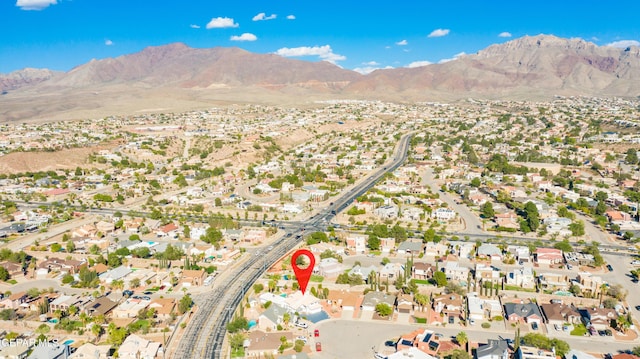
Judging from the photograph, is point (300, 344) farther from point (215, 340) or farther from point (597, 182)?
point (597, 182)

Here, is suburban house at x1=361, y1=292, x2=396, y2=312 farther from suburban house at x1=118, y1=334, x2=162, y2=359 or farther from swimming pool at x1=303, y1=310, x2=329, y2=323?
suburban house at x1=118, y1=334, x2=162, y2=359

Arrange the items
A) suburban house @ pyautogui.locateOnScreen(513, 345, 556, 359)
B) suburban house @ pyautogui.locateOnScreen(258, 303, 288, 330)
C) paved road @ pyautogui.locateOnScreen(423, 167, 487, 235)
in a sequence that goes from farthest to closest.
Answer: paved road @ pyautogui.locateOnScreen(423, 167, 487, 235), suburban house @ pyautogui.locateOnScreen(258, 303, 288, 330), suburban house @ pyautogui.locateOnScreen(513, 345, 556, 359)

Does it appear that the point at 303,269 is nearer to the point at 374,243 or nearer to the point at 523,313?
the point at 374,243

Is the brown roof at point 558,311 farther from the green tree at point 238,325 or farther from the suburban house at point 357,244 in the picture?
the green tree at point 238,325

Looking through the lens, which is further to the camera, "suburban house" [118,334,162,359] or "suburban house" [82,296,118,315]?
"suburban house" [82,296,118,315]

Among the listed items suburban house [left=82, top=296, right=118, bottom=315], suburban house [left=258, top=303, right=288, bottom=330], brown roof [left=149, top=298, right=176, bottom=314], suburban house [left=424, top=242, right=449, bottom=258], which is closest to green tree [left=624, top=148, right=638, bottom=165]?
suburban house [left=424, top=242, right=449, bottom=258]

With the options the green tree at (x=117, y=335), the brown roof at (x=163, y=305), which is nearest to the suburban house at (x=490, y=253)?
the brown roof at (x=163, y=305)

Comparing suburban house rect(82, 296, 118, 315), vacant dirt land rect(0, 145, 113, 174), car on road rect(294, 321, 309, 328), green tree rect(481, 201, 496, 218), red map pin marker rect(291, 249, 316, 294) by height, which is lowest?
car on road rect(294, 321, 309, 328)
